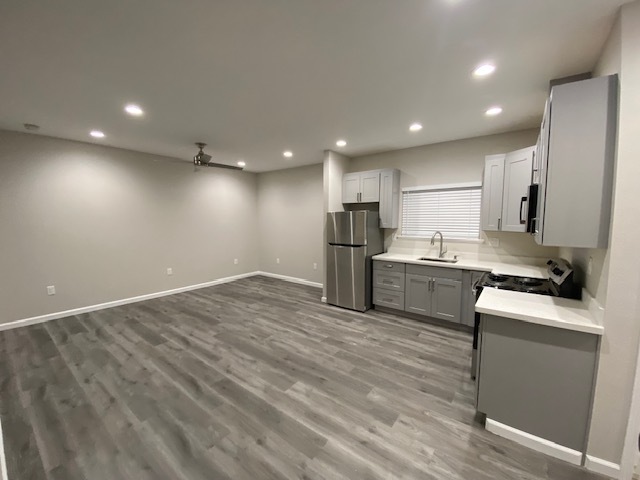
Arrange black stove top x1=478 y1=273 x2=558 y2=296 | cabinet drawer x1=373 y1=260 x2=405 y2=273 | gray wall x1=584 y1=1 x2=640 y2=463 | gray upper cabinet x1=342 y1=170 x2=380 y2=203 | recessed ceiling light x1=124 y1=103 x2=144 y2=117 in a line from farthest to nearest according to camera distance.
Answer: gray upper cabinet x1=342 y1=170 x2=380 y2=203 → cabinet drawer x1=373 y1=260 x2=405 y2=273 → recessed ceiling light x1=124 y1=103 x2=144 y2=117 → black stove top x1=478 y1=273 x2=558 y2=296 → gray wall x1=584 y1=1 x2=640 y2=463

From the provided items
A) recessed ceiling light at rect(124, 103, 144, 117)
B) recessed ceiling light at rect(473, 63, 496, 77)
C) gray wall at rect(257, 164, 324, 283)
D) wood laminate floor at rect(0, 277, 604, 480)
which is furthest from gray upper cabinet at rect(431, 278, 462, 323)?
Answer: recessed ceiling light at rect(124, 103, 144, 117)

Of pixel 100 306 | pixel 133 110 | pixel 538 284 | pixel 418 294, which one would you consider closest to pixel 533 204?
pixel 538 284

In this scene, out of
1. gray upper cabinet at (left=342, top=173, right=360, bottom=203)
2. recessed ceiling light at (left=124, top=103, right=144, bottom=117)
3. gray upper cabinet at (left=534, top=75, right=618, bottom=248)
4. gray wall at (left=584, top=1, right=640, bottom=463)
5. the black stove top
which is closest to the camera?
gray wall at (left=584, top=1, right=640, bottom=463)

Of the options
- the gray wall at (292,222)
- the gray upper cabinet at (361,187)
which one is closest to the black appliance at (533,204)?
the gray upper cabinet at (361,187)

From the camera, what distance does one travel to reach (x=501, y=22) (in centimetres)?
151

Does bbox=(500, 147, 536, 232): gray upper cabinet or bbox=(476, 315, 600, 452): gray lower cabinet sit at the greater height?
bbox=(500, 147, 536, 232): gray upper cabinet

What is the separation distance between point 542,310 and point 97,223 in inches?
224

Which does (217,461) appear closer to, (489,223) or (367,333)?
(367,333)

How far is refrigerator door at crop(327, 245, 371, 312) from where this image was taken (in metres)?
4.04

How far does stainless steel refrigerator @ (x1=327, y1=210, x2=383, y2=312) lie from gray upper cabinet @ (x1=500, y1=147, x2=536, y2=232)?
5.78 ft

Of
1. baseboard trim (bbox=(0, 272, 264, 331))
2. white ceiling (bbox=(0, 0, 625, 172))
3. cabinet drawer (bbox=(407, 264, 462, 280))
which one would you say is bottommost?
baseboard trim (bbox=(0, 272, 264, 331))

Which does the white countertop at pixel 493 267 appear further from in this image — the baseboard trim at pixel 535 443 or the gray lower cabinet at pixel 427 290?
the baseboard trim at pixel 535 443

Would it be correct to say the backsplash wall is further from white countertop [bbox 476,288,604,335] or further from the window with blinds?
white countertop [bbox 476,288,604,335]

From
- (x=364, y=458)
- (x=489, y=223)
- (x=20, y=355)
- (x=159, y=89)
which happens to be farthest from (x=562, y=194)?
(x=20, y=355)
